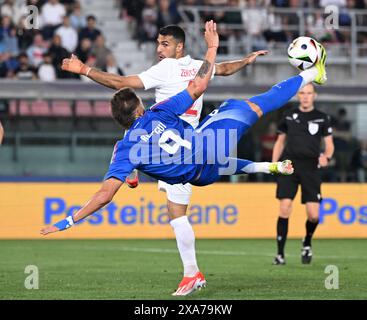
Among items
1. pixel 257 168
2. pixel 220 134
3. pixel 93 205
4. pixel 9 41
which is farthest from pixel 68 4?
pixel 93 205

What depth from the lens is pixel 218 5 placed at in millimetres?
26891

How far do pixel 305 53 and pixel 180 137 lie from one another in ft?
7.16

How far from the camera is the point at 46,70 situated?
2417cm

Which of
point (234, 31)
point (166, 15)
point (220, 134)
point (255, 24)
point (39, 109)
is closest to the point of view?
point (220, 134)

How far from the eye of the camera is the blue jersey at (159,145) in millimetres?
10312

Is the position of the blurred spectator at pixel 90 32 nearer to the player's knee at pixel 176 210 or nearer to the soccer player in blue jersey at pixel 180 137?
the player's knee at pixel 176 210

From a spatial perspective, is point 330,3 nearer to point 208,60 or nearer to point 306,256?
point 306,256

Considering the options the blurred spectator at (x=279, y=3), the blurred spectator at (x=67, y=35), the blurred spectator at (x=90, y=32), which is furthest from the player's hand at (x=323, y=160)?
the blurred spectator at (x=279, y=3)

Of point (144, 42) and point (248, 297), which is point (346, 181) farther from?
point (248, 297)

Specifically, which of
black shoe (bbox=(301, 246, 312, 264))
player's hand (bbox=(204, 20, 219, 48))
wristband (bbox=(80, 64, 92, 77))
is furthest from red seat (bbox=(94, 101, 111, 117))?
player's hand (bbox=(204, 20, 219, 48))

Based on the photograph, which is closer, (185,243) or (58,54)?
(185,243)

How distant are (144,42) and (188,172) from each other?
1585 cm
